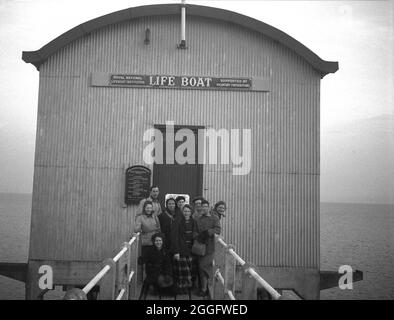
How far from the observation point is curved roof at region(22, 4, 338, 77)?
372 inches

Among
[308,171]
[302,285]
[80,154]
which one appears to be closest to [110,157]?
[80,154]

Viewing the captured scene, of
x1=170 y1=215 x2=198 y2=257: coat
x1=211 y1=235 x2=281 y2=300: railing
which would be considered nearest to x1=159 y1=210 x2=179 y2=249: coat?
x1=170 y1=215 x2=198 y2=257: coat

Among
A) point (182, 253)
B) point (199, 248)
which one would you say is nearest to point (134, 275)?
point (182, 253)

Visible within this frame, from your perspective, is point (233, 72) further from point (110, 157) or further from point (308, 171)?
point (110, 157)

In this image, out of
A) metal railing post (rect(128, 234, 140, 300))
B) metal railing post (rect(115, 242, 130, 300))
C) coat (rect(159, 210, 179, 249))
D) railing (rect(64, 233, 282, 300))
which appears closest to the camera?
railing (rect(64, 233, 282, 300))

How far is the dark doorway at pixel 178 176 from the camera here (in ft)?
31.1

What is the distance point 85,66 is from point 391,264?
81776 mm

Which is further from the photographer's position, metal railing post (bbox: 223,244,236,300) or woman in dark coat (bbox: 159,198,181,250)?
woman in dark coat (bbox: 159,198,181,250)

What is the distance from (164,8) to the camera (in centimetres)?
964

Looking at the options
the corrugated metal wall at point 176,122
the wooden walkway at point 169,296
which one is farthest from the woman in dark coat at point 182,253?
the corrugated metal wall at point 176,122

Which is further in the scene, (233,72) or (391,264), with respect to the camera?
(391,264)

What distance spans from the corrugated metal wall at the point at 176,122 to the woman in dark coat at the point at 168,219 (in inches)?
85.3

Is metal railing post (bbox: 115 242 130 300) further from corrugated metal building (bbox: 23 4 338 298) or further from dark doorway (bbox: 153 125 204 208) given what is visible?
dark doorway (bbox: 153 125 204 208)

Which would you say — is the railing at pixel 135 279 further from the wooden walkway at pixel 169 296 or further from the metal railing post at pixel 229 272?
the wooden walkway at pixel 169 296
